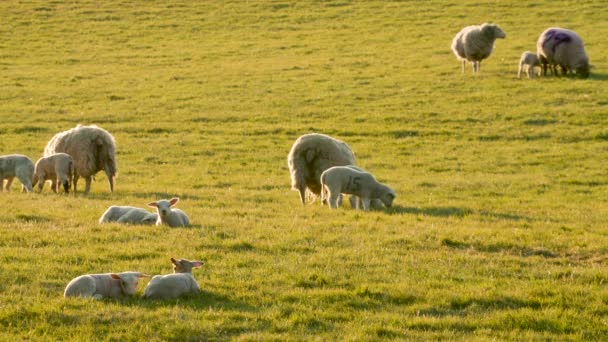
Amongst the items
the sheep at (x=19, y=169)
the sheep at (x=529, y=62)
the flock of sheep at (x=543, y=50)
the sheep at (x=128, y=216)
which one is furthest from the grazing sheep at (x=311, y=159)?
the sheep at (x=529, y=62)

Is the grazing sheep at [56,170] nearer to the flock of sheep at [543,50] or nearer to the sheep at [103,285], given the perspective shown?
the sheep at [103,285]

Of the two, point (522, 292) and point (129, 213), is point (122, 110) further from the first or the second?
point (522, 292)

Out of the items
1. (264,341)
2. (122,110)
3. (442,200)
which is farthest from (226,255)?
(122,110)

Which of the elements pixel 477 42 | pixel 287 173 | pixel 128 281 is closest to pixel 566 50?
pixel 477 42

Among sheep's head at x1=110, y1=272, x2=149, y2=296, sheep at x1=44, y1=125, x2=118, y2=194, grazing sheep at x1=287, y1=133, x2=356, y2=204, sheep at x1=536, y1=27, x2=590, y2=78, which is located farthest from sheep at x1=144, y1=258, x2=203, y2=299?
sheep at x1=536, y1=27, x2=590, y2=78

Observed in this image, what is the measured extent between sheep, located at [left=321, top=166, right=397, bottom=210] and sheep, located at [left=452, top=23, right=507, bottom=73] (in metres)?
22.0

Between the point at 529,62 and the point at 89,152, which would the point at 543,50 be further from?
the point at 89,152

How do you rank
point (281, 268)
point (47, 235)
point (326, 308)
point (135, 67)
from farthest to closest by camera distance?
1. point (135, 67)
2. point (47, 235)
3. point (281, 268)
4. point (326, 308)

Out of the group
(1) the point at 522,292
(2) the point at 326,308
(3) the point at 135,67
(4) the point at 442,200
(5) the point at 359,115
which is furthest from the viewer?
(3) the point at 135,67

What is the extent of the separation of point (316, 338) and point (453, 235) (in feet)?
19.8

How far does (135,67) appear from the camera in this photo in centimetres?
4562

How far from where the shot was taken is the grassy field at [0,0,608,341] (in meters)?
11.1

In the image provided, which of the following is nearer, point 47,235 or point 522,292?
point 522,292

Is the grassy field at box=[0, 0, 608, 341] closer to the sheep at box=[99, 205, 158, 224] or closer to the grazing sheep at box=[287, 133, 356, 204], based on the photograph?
the sheep at box=[99, 205, 158, 224]
